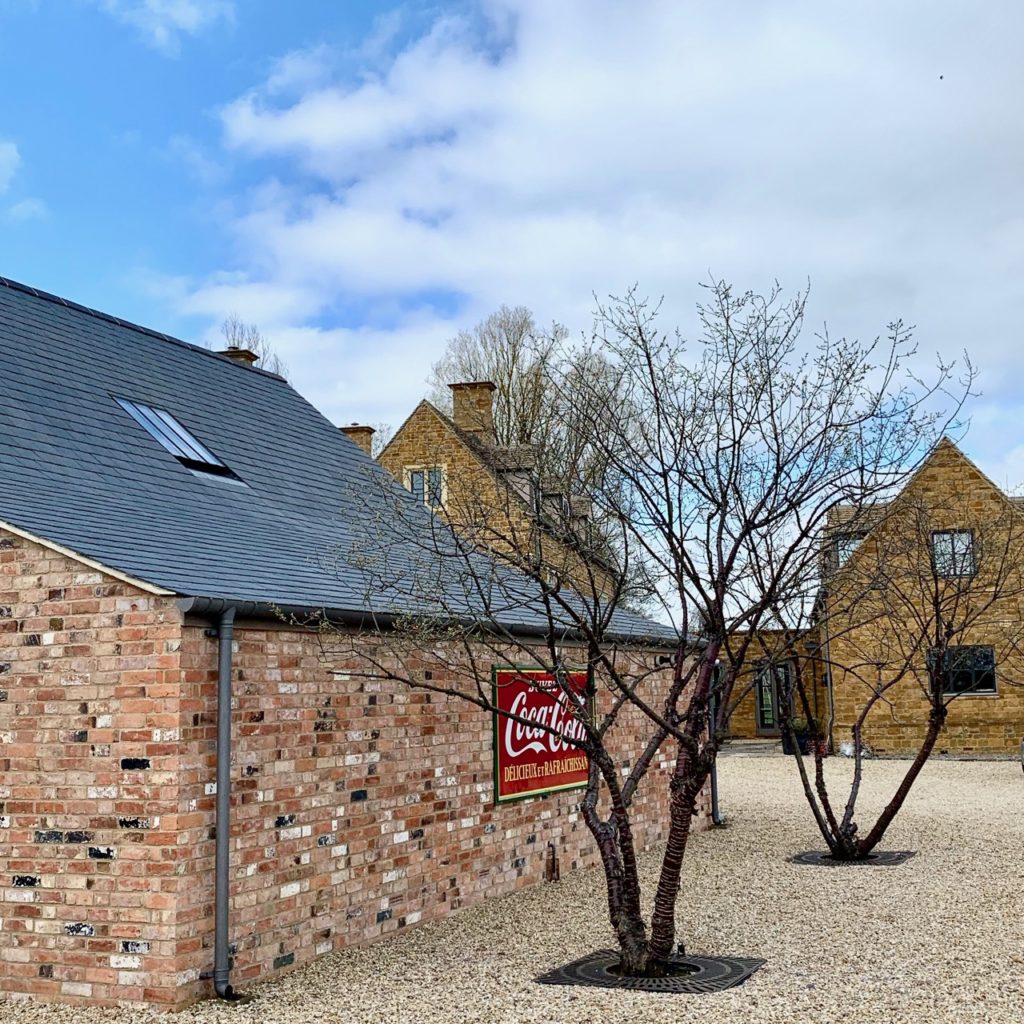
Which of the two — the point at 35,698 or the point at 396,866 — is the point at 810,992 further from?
the point at 35,698

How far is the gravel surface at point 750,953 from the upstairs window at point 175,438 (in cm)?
488

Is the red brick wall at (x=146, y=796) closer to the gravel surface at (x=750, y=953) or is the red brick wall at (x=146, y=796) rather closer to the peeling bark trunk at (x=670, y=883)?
the gravel surface at (x=750, y=953)

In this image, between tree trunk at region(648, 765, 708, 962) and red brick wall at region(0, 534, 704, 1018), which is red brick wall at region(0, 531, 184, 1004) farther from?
tree trunk at region(648, 765, 708, 962)

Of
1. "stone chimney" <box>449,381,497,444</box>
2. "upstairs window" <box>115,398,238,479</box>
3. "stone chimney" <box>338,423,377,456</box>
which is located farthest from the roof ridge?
"stone chimney" <box>449,381,497,444</box>

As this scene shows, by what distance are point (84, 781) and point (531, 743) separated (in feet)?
16.0

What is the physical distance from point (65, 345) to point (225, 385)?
2.86m

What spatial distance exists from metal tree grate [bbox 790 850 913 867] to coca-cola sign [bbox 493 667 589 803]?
8.93 feet

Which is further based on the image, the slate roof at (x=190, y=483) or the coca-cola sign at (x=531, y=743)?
the coca-cola sign at (x=531, y=743)

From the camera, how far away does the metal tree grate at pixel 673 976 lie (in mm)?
7473

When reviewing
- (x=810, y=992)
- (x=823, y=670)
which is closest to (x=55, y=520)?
(x=810, y=992)

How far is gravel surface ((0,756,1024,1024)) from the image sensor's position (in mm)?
6941

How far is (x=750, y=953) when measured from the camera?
8539 millimetres

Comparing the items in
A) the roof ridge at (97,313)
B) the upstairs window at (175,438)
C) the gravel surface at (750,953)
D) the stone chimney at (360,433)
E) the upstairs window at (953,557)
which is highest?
the stone chimney at (360,433)

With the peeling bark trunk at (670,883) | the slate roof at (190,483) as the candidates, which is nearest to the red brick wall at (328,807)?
the slate roof at (190,483)
